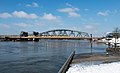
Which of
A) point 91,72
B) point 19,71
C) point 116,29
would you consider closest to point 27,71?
point 19,71

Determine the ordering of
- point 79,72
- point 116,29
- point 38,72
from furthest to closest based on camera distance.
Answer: point 116,29
point 38,72
point 79,72

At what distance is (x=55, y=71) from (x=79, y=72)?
7001mm

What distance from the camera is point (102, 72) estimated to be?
83.0 ft

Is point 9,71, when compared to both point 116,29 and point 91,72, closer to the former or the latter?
point 91,72

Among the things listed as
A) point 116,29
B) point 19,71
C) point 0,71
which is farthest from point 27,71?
point 116,29

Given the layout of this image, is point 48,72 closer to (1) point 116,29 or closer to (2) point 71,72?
(2) point 71,72

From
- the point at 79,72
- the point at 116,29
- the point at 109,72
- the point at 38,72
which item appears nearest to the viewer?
the point at 109,72

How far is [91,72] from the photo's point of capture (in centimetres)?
2581

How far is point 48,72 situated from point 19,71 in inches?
156

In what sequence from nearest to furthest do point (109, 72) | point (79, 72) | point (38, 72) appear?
point (109, 72)
point (79, 72)
point (38, 72)

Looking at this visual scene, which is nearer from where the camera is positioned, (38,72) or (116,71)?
(116,71)

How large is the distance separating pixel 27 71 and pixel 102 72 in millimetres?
11358

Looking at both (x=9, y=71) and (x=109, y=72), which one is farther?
(x=9, y=71)

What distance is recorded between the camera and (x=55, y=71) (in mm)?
32844
